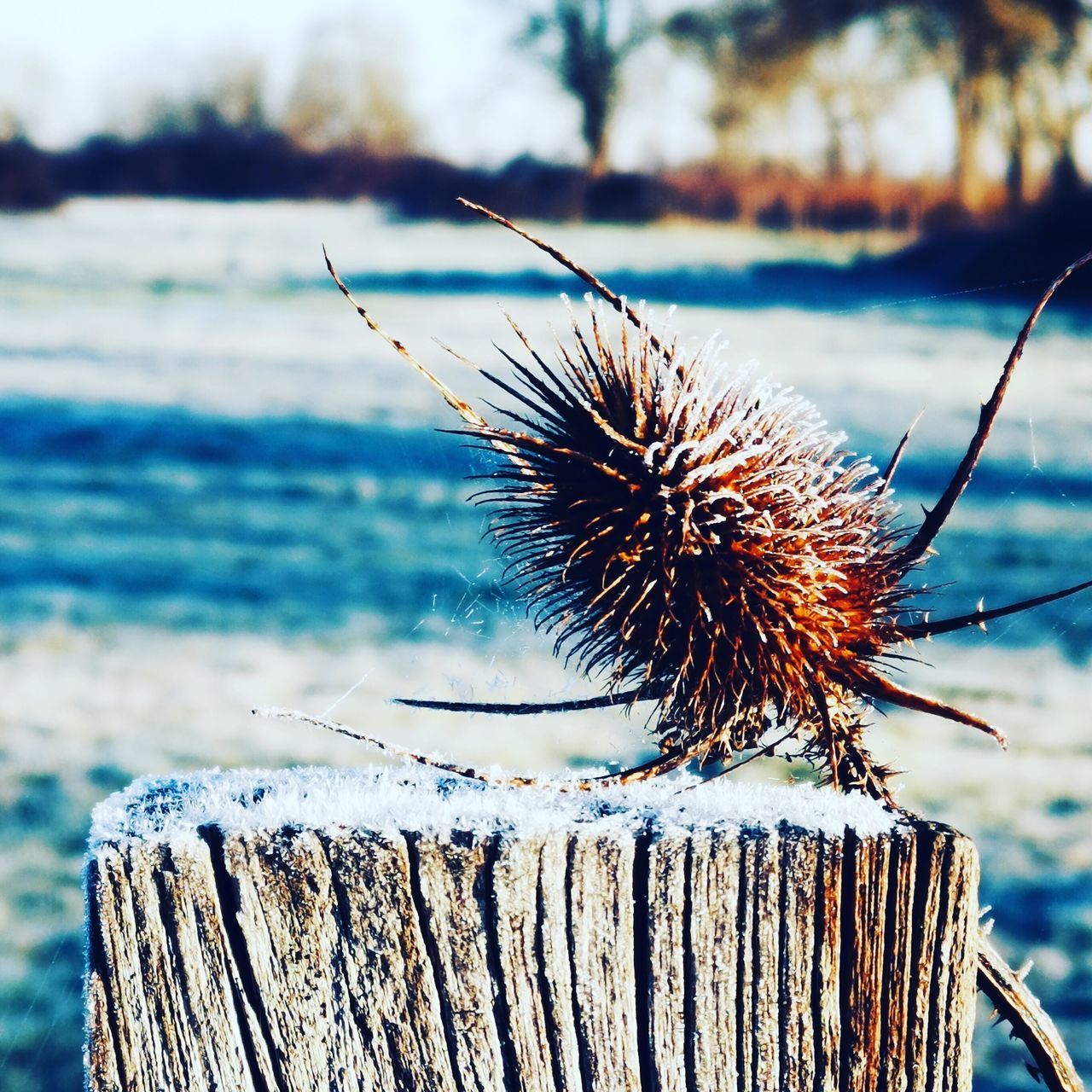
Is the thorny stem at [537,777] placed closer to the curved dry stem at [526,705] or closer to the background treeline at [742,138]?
the curved dry stem at [526,705]

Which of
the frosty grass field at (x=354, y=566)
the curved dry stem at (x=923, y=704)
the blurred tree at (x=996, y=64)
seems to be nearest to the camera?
the curved dry stem at (x=923, y=704)

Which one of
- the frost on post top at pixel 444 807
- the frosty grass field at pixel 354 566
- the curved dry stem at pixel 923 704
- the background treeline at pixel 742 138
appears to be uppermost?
the background treeline at pixel 742 138

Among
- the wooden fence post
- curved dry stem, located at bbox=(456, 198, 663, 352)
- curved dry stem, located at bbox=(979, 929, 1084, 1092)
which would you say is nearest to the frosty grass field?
the wooden fence post

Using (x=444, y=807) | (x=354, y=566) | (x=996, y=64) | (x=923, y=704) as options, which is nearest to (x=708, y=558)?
(x=923, y=704)

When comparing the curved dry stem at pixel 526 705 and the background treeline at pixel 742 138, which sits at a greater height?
the background treeline at pixel 742 138

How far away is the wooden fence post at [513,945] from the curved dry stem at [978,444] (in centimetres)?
27

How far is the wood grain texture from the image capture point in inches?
41.7

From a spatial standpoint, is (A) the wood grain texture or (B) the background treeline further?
(B) the background treeline

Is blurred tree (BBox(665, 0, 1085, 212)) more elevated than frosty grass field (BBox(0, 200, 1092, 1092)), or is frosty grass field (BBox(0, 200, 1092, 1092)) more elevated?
blurred tree (BBox(665, 0, 1085, 212))

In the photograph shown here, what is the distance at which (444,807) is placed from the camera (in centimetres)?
109

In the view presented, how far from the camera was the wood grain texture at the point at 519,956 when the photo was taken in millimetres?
1059

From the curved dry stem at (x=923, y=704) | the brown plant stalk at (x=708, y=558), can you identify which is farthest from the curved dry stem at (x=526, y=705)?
the curved dry stem at (x=923, y=704)

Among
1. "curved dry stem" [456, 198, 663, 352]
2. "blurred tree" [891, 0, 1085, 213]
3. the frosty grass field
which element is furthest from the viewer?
"blurred tree" [891, 0, 1085, 213]

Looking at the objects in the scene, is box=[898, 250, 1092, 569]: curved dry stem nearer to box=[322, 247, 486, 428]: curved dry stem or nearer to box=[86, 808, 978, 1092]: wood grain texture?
box=[86, 808, 978, 1092]: wood grain texture
